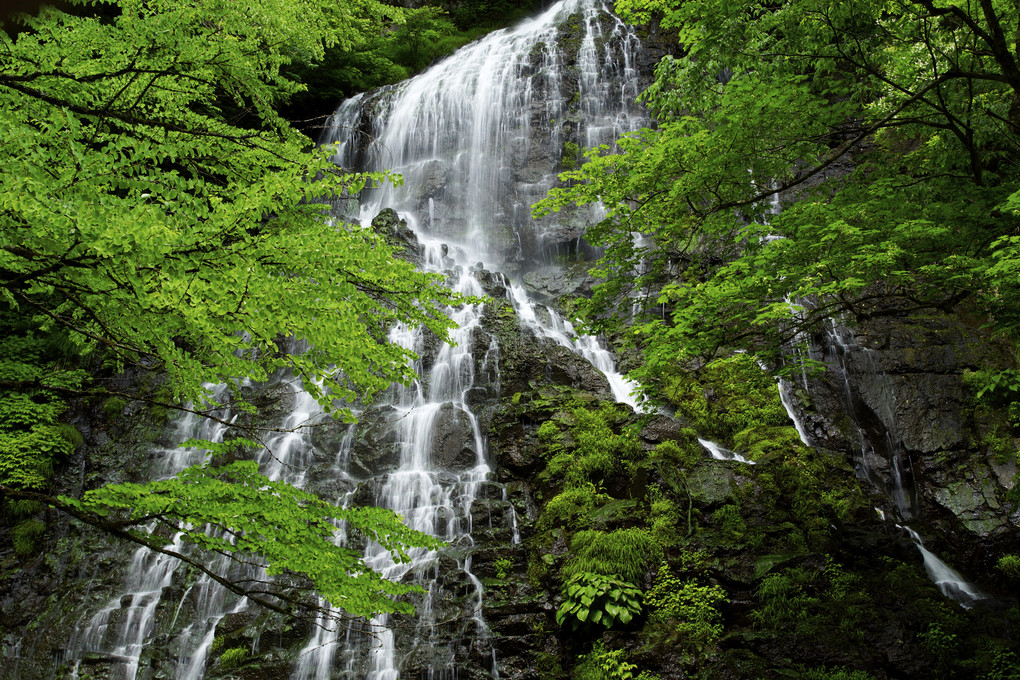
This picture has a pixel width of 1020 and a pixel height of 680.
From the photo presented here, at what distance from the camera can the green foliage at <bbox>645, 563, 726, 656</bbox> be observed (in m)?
6.42

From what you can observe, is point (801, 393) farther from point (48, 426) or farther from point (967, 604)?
point (48, 426)

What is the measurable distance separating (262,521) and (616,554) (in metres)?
4.85

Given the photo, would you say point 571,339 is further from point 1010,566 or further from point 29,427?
point 29,427

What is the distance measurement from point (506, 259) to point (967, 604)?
485 inches

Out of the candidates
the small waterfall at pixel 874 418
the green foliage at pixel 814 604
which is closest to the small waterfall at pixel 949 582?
the small waterfall at pixel 874 418

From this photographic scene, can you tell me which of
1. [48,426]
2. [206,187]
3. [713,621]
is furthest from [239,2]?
[48,426]

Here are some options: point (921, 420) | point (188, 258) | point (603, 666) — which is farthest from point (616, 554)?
point (921, 420)

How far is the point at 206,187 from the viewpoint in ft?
13.2

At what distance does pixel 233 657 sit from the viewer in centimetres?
746

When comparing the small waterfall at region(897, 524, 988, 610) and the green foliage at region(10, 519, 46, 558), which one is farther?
the green foliage at region(10, 519, 46, 558)

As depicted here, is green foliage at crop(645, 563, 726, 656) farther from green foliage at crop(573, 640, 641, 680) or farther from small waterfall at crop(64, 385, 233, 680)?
small waterfall at crop(64, 385, 233, 680)

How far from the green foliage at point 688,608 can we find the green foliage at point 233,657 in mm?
5161

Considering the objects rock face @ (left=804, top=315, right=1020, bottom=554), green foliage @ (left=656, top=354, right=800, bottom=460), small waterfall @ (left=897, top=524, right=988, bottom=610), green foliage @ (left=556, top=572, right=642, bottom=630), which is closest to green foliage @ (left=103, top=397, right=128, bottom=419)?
green foliage @ (left=556, top=572, right=642, bottom=630)

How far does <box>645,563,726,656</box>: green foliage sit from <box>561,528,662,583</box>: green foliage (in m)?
0.24
